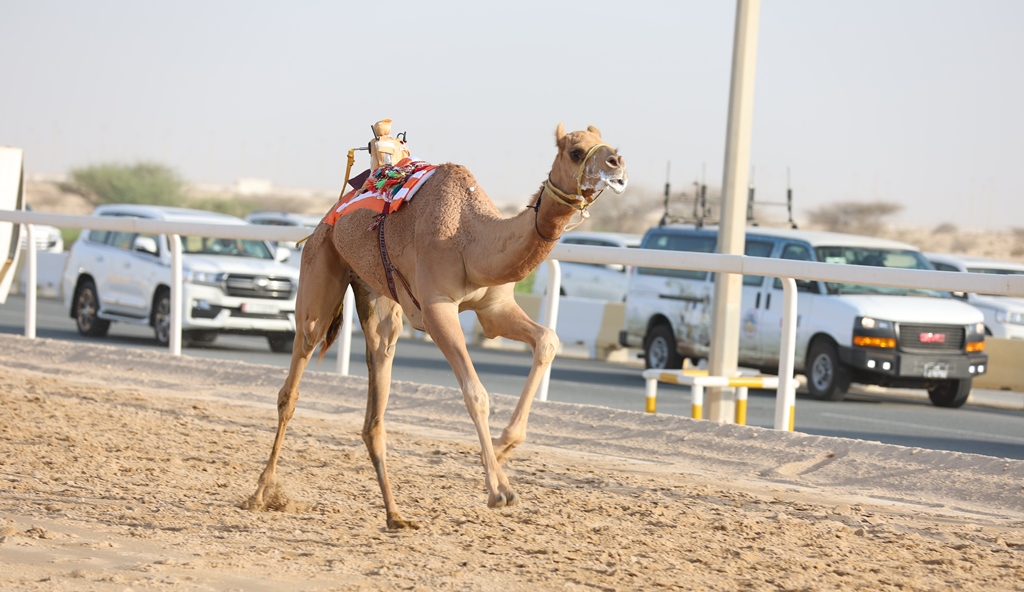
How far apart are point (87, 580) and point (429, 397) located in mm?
6400

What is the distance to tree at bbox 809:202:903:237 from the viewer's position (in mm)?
83562

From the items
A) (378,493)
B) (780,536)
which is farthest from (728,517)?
(378,493)

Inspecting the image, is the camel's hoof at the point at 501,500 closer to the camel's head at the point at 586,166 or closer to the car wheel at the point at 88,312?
the camel's head at the point at 586,166

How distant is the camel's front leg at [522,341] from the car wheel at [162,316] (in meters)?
13.7

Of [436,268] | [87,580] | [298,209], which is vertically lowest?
[87,580]

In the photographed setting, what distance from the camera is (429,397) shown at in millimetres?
12023

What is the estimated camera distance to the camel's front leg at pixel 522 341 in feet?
21.1

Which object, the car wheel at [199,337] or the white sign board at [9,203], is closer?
the white sign board at [9,203]

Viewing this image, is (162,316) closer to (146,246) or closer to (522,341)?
(146,246)

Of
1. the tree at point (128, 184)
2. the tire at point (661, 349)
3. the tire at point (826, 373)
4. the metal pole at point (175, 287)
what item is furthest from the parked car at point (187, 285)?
the tree at point (128, 184)

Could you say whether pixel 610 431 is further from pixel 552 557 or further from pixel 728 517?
pixel 552 557

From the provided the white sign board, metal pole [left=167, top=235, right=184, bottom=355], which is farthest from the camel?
the white sign board

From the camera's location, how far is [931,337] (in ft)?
56.4

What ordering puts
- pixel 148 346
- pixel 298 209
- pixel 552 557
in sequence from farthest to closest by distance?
pixel 298 209, pixel 148 346, pixel 552 557
